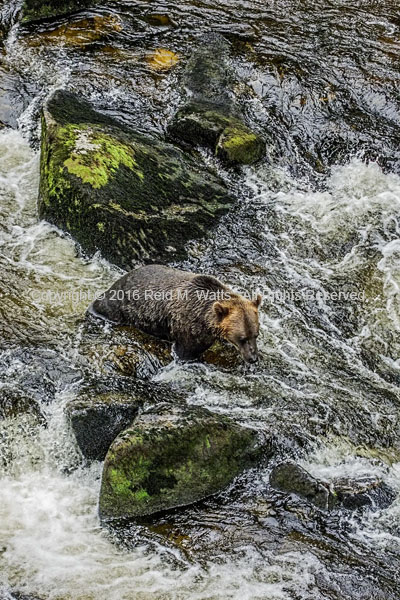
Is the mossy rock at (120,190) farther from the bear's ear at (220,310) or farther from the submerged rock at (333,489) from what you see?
Result: the submerged rock at (333,489)

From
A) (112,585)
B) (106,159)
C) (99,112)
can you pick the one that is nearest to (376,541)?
(112,585)

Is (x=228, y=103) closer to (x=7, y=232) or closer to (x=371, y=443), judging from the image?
(x=7, y=232)

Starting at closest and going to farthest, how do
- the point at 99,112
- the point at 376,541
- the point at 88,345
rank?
the point at 376,541 < the point at 88,345 < the point at 99,112

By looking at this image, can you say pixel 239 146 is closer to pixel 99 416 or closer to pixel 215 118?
pixel 215 118

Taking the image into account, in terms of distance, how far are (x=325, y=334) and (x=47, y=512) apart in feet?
14.0

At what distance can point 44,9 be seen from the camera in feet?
51.9

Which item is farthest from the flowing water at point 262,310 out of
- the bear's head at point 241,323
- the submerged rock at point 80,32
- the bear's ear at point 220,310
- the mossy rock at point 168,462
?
the bear's ear at point 220,310

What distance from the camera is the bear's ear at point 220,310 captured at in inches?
328

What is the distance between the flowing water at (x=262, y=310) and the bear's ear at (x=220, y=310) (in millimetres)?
766

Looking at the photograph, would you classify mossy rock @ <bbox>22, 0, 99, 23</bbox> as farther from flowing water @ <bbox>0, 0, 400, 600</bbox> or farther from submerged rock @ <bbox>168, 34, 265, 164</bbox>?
submerged rock @ <bbox>168, 34, 265, 164</bbox>

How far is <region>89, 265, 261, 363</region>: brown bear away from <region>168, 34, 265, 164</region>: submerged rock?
3791 mm

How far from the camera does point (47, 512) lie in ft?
23.3

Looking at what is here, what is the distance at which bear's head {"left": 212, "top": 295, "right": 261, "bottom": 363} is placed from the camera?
27.6ft

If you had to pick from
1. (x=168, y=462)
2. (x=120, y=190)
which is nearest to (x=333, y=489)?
(x=168, y=462)
